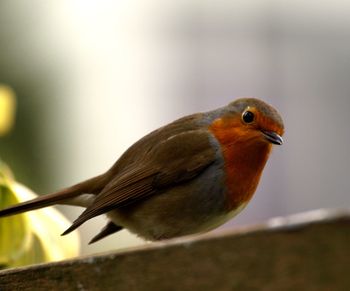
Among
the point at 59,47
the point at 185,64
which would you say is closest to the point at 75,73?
the point at 59,47

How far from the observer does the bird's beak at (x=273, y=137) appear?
2.79 m

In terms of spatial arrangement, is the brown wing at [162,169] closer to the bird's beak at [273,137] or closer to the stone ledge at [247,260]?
the bird's beak at [273,137]

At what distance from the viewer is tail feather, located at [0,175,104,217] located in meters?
2.55

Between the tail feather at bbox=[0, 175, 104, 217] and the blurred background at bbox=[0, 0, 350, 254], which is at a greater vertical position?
the tail feather at bbox=[0, 175, 104, 217]

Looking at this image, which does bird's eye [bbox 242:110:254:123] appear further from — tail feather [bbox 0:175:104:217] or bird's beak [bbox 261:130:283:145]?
tail feather [bbox 0:175:104:217]

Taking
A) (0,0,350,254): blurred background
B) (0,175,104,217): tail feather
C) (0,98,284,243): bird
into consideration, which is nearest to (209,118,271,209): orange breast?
(0,98,284,243): bird

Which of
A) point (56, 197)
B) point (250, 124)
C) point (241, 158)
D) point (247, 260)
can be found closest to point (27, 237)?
point (56, 197)

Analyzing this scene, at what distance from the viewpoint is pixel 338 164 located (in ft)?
35.6

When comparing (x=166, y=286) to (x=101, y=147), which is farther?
(x=101, y=147)

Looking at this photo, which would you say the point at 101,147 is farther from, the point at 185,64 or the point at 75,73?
the point at 185,64

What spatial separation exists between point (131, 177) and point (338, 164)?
8.26 meters

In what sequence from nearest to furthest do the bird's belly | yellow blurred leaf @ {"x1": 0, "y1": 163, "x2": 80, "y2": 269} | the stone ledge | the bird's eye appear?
the stone ledge < yellow blurred leaf @ {"x1": 0, "y1": 163, "x2": 80, "y2": 269} < the bird's belly < the bird's eye

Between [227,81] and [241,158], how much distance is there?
878cm

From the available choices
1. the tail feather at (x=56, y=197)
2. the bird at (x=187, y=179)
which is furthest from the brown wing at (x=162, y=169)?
the tail feather at (x=56, y=197)
